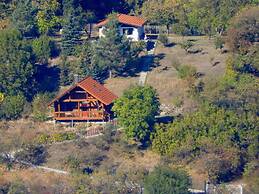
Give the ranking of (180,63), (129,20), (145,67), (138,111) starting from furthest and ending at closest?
(129,20) → (145,67) → (180,63) → (138,111)

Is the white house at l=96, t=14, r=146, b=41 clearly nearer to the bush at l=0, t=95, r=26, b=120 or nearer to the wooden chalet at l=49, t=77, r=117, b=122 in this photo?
the wooden chalet at l=49, t=77, r=117, b=122

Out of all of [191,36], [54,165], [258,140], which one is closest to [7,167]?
[54,165]

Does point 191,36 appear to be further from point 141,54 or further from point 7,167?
point 7,167

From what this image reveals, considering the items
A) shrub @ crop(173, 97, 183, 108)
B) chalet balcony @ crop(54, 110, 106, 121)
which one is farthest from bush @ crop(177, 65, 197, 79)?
chalet balcony @ crop(54, 110, 106, 121)

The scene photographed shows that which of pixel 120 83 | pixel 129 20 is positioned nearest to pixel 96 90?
pixel 120 83

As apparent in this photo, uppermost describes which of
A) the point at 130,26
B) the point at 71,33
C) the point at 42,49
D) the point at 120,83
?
the point at 130,26

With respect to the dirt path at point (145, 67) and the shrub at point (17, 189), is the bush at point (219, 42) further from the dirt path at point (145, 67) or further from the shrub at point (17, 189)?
the shrub at point (17, 189)

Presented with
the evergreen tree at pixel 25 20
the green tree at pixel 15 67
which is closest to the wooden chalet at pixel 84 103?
the green tree at pixel 15 67

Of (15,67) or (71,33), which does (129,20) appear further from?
(15,67)
